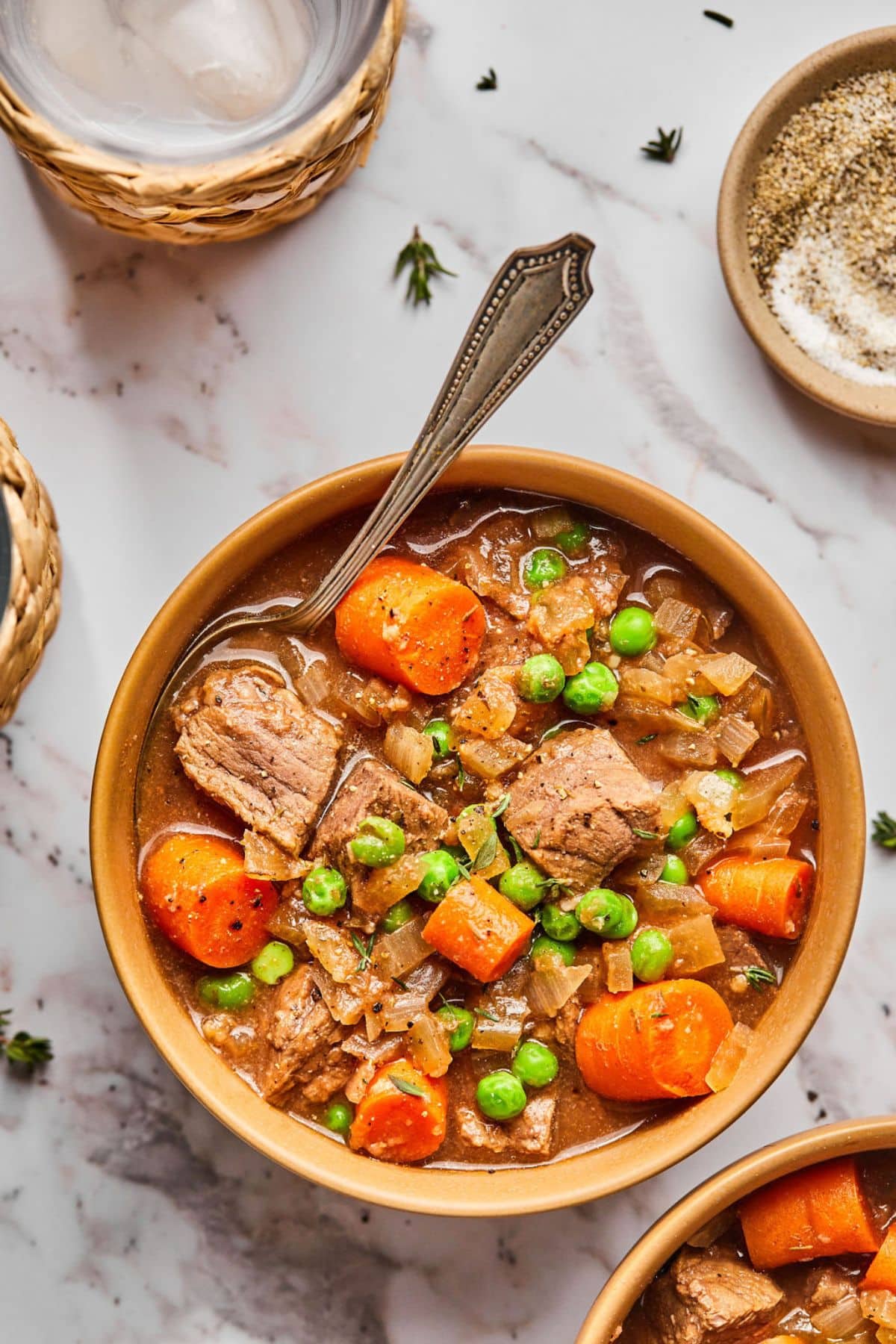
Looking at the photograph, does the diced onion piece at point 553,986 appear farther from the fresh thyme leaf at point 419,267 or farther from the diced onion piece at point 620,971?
the fresh thyme leaf at point 419,267

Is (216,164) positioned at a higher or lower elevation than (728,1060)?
higher

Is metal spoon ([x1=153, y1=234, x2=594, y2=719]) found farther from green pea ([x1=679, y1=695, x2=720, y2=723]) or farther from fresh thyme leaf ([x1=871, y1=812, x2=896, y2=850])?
fresh thyme leaf ([x1=871, y1=812, x2=896, y2=850])

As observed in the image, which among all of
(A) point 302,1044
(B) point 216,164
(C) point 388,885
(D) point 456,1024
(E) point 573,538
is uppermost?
(B) point 216,164

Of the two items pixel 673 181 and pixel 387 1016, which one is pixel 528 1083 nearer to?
pixel 387 1016

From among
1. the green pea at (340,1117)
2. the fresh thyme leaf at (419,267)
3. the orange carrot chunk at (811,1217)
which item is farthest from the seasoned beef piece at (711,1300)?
the fresh thyme leaf at (419,267)

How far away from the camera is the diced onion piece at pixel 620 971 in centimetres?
328

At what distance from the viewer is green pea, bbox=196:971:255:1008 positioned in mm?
3359

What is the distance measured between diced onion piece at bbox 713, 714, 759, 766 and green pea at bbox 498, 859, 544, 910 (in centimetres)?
60

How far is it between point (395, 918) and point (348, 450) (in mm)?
1348

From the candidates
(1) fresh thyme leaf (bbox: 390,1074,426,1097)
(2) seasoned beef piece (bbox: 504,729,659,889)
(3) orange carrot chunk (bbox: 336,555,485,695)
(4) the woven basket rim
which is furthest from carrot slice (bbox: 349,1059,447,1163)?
(4) the woven basket rim

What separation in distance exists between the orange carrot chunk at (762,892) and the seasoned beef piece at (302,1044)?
3.49 ft

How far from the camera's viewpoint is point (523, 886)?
10.8 feet

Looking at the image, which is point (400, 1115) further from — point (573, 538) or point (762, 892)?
point (573, 538)

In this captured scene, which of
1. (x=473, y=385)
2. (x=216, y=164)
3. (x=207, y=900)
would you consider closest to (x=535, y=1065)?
(x=207, y=900)
